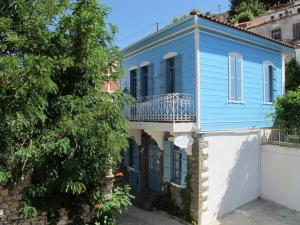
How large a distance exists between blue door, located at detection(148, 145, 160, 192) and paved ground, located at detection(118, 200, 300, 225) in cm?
158

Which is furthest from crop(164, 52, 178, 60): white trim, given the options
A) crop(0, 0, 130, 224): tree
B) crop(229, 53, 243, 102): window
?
crop(0, 0, 130, 224): tree

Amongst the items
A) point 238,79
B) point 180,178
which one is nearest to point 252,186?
point 180,178

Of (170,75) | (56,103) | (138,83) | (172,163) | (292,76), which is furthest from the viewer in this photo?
(292,76)

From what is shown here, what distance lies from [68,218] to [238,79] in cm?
763

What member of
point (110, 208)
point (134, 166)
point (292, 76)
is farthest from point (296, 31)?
point (110, 208)

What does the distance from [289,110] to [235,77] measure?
2.40 metres

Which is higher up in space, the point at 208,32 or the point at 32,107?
the point at 208,32

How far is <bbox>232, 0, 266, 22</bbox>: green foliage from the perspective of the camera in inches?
1470

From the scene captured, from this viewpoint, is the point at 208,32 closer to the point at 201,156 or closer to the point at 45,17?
the point at 201,156

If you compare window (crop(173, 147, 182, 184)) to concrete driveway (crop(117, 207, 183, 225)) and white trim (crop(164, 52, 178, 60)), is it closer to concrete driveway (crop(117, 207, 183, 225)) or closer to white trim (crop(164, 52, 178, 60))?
concrete driveway (crop(117, 207, 183, 225))

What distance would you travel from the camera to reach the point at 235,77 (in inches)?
480

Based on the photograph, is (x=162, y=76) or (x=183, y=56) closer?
(x=183, y=56)

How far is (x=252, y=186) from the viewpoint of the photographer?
12812 mm

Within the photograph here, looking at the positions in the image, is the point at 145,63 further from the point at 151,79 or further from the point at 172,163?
the point at 172,163
